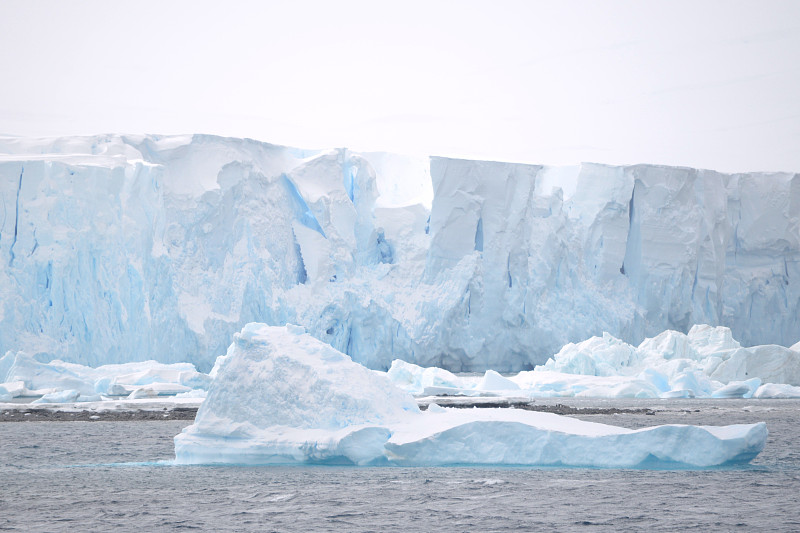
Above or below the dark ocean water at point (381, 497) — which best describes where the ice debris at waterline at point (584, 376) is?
below

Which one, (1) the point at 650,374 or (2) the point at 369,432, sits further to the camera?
(1) the point at 650,374

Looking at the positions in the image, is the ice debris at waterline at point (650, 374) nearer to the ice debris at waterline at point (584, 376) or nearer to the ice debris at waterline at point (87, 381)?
the ice debris at waterline at point (584, 376)

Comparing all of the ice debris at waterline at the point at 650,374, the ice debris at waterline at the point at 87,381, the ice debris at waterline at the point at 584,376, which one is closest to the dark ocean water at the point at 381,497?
the ice debris at waterline at the point at 87,381

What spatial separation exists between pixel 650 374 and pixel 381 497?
45.5 feet

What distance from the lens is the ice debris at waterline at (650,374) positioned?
1928 centimetres

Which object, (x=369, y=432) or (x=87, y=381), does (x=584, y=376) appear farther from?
(x=369, y=432)

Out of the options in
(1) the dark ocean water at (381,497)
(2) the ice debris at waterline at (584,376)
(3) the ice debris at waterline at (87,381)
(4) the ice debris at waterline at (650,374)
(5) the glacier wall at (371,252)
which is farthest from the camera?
(5) the glacier wall at (371,252)

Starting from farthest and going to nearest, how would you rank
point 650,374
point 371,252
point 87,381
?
point 371,252 < point 650,374 < point 87,381

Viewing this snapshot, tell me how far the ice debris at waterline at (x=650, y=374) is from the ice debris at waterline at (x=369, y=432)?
1025 cm

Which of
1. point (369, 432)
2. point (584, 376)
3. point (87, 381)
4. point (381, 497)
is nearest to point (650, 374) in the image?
point (584, 376)

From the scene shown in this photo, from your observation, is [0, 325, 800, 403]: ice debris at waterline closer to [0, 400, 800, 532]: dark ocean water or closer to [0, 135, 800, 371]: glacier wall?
[0, 135, 800, 371]: glacier wall

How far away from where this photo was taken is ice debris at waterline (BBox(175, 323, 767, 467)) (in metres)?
8.22

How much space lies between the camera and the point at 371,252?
1021 inches

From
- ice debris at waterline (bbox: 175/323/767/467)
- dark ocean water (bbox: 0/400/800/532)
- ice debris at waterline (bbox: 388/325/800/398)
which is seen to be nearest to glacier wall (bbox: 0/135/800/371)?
ice debris at waterline (bbox: 388/325/800/398)
